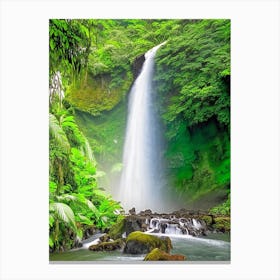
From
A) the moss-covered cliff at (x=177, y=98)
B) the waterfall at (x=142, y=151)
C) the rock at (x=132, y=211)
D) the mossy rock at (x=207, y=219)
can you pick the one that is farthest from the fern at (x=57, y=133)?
the mossy rock at (x=207, y=219)

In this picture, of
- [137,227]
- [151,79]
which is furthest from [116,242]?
[151,79]

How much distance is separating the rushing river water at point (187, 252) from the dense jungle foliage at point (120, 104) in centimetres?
24

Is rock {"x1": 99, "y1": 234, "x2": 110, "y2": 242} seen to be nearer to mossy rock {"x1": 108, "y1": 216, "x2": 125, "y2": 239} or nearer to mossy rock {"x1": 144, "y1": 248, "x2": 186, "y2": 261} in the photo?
mossy rock {"x1": 108, "y1": 216, "x2": 125, "y2": 239}

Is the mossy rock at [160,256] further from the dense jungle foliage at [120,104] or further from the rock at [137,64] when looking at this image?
the rock at [137,64]

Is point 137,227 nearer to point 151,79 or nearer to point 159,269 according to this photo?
point 159,269

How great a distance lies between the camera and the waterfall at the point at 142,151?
5438 millimetres

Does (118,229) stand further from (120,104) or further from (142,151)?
(120,104)

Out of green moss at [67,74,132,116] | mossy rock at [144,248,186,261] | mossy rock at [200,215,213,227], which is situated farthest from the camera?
green moss at [67,74,132,116]

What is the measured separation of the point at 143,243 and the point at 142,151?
912 mm

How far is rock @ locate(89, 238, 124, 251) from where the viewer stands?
529cm

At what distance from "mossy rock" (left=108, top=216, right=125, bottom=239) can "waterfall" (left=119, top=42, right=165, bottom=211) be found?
14 cm

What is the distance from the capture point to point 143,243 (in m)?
5.27

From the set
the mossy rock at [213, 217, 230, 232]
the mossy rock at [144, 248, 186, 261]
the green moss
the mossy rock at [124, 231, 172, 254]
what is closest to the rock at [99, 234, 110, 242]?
the mossy rock at [124, 231, 172, 254]
